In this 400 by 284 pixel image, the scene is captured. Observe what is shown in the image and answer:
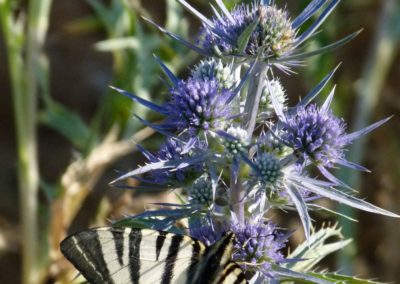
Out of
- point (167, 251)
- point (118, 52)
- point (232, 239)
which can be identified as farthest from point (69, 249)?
point (118, 52)

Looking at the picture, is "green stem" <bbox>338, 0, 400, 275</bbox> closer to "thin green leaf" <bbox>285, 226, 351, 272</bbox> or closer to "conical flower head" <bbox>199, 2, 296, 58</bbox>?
A: "thin green leaf" <bbox>285, 226, 351, 272</bbox>

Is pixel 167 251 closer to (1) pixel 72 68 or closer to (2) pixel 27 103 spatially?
(2) pixel 27 103

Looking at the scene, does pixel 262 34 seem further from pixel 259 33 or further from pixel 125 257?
pixel 125 257

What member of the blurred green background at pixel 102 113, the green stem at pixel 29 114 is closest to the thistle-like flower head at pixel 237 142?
the blurred green background at pixel 102 113

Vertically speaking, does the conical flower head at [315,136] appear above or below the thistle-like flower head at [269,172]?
above

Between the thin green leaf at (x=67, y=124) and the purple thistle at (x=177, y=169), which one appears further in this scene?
the thin green leaf at (x=67, y=124)

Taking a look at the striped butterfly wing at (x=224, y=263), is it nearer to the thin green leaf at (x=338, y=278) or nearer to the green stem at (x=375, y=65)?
the thin green leaf at (x=338, y=278)

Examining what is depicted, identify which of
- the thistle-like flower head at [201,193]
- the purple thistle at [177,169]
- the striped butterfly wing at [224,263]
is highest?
the purple thistle at [177,169]
